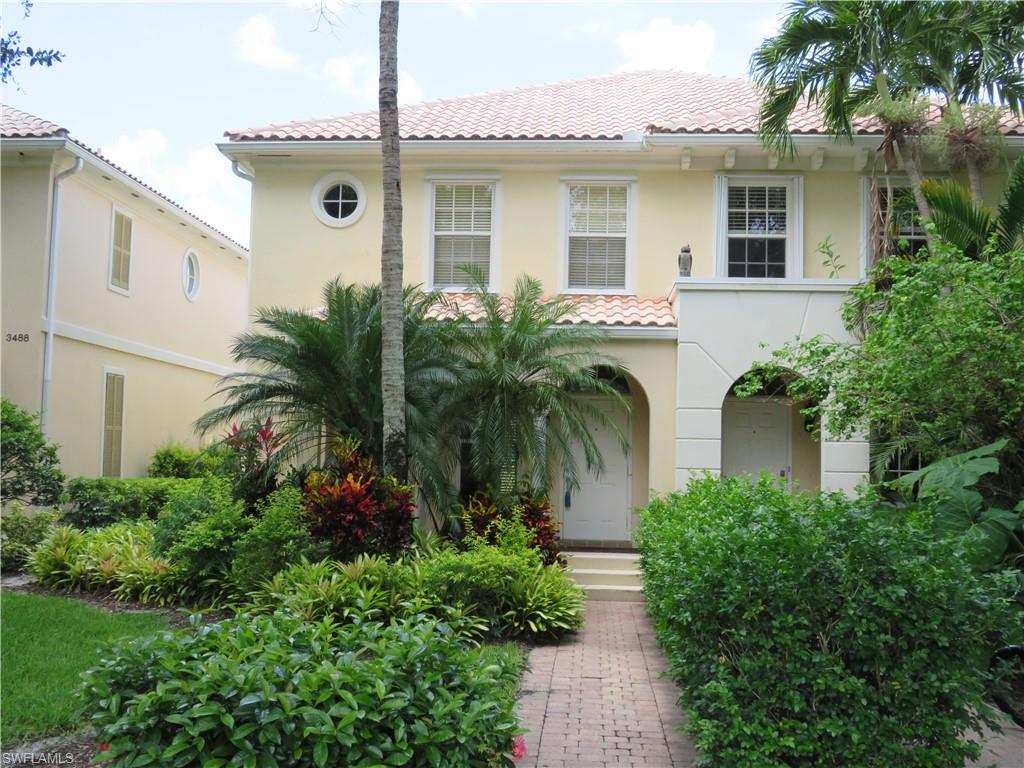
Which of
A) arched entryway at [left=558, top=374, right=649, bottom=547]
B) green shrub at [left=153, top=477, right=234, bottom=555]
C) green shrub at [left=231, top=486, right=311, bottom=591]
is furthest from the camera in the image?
arched entryway at [left=558, top=374, right=649, bottom=547]

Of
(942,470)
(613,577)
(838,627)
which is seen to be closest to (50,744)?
(838,627)

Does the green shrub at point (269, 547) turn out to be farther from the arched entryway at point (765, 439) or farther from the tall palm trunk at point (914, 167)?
the tall palm trunk at point (914, 167)

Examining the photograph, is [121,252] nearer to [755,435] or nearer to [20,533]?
[20,533]

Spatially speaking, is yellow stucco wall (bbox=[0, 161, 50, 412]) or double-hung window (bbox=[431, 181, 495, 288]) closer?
yellow stucco wall (bbox=[0, 161, 50, 412])

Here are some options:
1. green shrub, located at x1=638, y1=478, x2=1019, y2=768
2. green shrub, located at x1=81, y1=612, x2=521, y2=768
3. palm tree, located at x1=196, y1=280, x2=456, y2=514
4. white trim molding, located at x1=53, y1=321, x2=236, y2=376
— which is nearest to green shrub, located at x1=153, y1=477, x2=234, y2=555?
palm tree, located at x1=196, y1=280, x2=456, y2=514

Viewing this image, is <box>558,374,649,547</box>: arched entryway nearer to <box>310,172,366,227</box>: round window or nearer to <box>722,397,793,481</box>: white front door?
<box>722,397,793,481</box>: white front door

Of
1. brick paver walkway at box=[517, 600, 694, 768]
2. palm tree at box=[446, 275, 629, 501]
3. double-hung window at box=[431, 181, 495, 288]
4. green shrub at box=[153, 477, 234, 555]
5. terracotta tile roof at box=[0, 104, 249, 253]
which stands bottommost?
brick paver walkway at box=[517, 600, 694, 768]

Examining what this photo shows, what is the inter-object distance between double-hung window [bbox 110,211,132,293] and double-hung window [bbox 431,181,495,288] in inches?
262

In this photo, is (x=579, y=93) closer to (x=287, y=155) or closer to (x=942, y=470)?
(x=287, y=155)

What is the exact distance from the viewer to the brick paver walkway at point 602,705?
5527mm

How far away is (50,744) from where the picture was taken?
5.28m

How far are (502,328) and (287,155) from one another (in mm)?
5225

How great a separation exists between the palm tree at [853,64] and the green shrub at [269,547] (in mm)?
8260

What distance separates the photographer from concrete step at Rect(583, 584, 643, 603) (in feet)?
36.7
